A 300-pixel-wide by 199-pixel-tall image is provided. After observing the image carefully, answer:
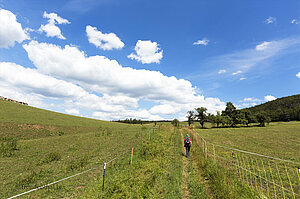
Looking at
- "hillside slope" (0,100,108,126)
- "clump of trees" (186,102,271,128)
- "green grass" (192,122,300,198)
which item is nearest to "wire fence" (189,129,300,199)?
"green grass" (192,122,300,198)

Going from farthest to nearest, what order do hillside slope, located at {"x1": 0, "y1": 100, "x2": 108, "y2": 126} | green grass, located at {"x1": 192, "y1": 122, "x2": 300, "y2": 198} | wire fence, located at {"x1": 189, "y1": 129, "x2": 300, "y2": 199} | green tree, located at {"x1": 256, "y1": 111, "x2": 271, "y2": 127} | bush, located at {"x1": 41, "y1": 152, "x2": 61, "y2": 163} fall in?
green tree, located at {"x1": 256, "y1": 111, "x2": 271, "y2": 127}, hillside slope, located at {"x1": 0, "y1": 100, "x2": 108, "y2": 126}, bush, located at {"x1": 41, "y1": 152, "x2": 61, "y2": 163}, green grass, located at {"x1": 192, "y1": 122, "x2": 300, "y2": 198}, wire fence, located at {"x1": 189, "y1": 129, "x2": 300, "y2": 199}

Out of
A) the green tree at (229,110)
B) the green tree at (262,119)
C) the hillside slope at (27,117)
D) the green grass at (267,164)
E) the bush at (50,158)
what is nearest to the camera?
the green grass at (267,164)

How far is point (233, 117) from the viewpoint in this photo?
93.0 meters

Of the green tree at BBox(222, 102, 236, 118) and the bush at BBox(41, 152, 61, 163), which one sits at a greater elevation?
the green tree at BBox(222, 102, 236, 118)

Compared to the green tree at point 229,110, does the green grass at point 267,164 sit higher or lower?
lower

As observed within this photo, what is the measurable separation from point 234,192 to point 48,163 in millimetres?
15252

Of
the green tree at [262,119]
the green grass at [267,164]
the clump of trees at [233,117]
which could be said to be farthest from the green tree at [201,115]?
the green grass at [267,164]

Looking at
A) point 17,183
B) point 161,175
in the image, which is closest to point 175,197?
point 161,175

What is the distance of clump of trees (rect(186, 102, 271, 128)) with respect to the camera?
86812 millimetres

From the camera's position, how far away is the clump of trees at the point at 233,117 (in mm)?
86812

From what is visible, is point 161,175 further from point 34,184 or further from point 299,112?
point 299,112

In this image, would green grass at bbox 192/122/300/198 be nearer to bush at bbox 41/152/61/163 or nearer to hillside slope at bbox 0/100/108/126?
bush at bbox 41/152/61/163

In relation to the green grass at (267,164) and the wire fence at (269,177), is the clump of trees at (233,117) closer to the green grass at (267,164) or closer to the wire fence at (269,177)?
the green grass at (267,164)

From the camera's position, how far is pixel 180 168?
1090 cm
